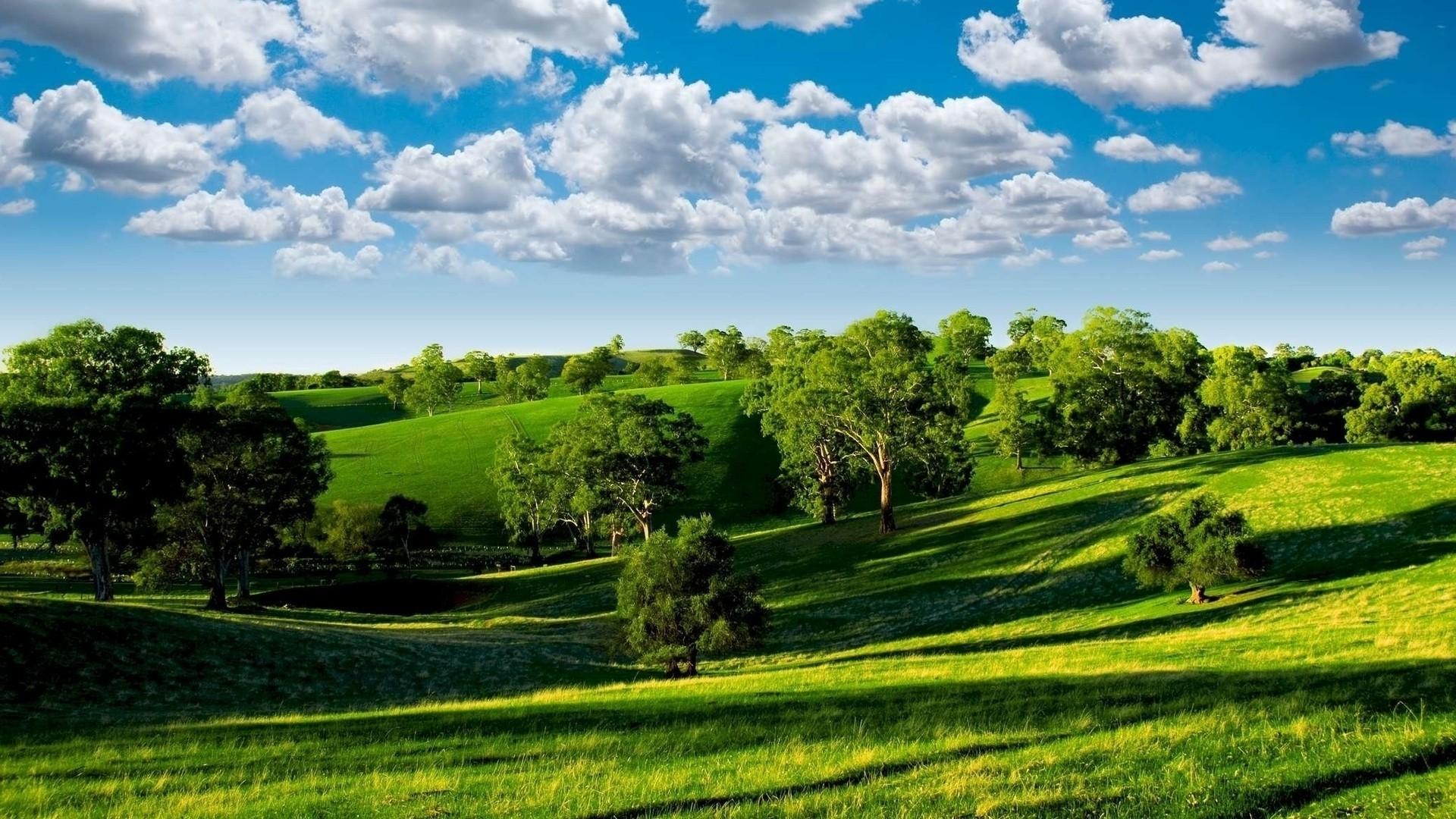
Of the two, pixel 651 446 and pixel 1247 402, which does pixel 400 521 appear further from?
pixel 1247 402

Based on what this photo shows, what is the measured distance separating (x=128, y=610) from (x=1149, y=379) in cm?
9731

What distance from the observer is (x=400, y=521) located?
3839 inches

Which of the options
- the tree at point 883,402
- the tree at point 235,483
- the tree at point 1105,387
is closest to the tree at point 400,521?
the tree at point 235,483

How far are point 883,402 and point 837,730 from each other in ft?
171

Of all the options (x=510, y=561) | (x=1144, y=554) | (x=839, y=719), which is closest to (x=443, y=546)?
(x=510, y=561)

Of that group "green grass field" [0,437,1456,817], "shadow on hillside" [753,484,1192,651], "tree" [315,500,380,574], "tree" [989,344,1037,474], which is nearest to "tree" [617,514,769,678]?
"green grass field" [0,437,1456,817]

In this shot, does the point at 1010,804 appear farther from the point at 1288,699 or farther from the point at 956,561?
the point at 956,561

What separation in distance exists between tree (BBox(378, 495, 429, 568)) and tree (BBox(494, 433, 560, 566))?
10.4m

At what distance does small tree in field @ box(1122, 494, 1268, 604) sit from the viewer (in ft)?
131

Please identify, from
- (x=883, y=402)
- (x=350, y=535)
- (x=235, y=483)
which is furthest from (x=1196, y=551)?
(x=350, y=535)

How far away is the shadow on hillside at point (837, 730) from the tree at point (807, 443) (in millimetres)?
51281

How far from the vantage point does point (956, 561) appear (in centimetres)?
5856

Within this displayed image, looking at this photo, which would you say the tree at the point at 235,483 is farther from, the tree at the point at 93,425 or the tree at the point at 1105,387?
the tree at the point at 1105,387

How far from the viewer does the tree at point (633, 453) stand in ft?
283
